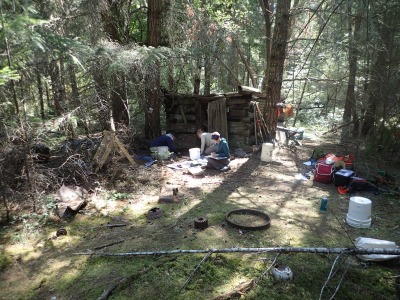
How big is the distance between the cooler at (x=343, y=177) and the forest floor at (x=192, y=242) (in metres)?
0.22

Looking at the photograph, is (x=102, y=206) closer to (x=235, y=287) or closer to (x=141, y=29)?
(x=235, y=287)

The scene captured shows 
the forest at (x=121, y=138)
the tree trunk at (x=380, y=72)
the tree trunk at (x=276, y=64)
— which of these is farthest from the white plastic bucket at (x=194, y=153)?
the tree trunk at (x=380, y=72)

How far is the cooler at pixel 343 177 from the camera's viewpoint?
6961mm

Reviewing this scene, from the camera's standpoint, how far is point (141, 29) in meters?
11.6

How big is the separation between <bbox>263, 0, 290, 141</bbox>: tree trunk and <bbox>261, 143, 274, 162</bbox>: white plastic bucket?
1.35 meters

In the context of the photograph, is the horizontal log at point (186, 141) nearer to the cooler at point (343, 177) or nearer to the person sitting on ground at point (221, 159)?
the person sitting on ground at point (221, 159)

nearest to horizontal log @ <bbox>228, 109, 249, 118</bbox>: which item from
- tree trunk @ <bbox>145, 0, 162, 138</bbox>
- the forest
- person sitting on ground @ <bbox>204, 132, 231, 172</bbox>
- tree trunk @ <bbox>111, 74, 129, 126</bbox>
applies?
the forest

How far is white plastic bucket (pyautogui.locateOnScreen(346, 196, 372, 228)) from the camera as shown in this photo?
16.9 ft

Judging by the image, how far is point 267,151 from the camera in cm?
923

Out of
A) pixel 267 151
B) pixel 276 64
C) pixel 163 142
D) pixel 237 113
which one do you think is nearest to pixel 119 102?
pixel 163 142

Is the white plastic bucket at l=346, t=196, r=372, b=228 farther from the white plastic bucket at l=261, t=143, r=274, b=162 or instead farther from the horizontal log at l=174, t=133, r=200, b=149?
the horizontal log at l=174, t=133, r=200, b=149

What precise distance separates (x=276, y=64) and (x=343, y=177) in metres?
4.46

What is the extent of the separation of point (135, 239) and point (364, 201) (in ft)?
14.0

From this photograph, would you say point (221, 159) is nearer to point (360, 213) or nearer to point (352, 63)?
point (360, 213)
